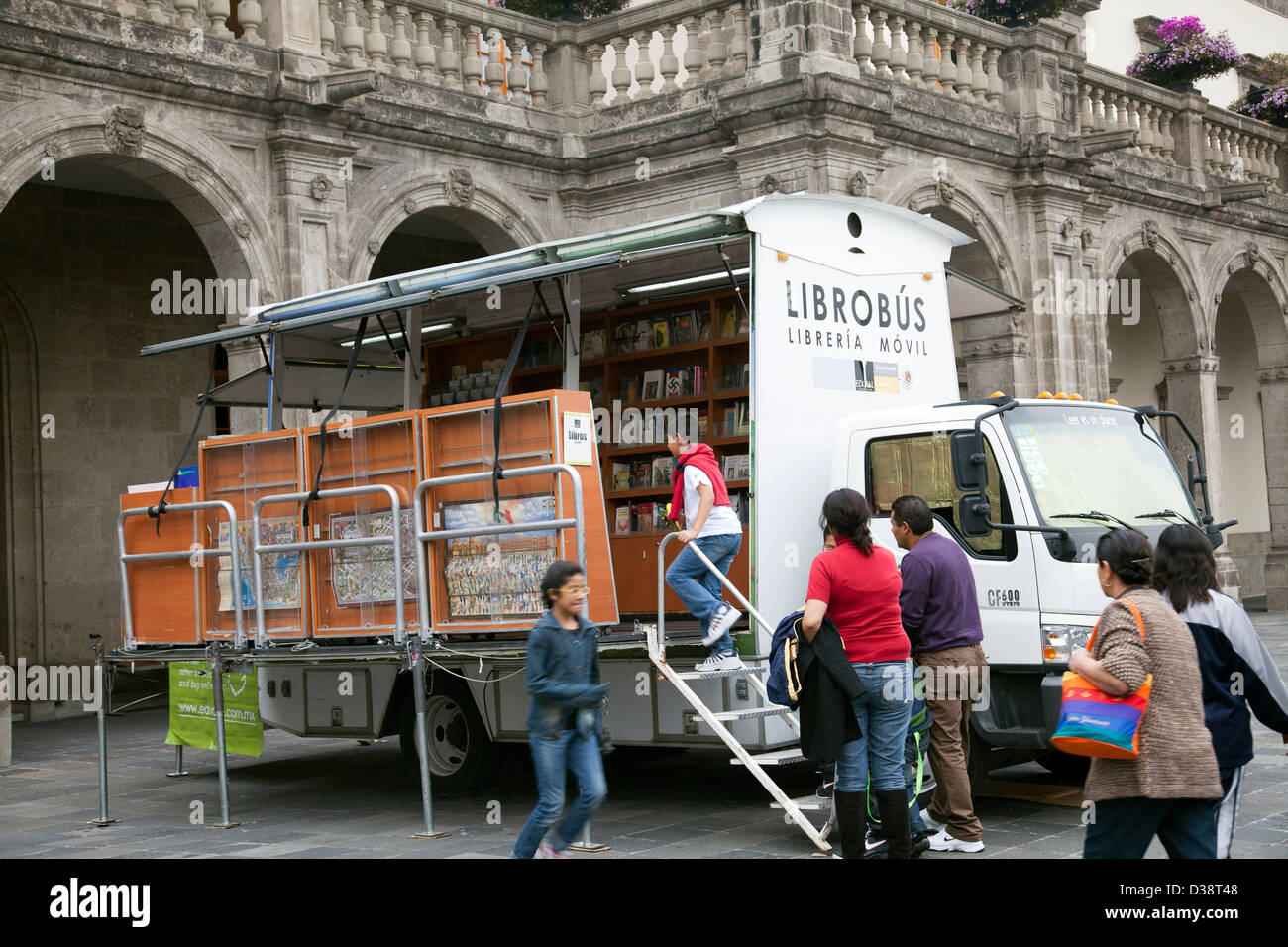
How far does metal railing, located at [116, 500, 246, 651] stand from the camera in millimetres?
9594

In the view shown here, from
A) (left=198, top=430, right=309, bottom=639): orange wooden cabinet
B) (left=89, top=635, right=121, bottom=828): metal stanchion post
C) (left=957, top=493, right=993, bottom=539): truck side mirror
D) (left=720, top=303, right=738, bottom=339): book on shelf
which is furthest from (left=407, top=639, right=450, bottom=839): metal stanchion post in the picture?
(left=720, top=303, right=738, bottom=339): book on shelf

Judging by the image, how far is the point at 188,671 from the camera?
34.6 ft

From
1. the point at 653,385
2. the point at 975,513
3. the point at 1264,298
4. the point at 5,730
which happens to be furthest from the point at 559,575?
the point at 1264,298

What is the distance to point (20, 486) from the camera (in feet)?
52.7

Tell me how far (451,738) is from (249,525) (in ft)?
6.35

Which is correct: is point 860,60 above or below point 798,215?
above

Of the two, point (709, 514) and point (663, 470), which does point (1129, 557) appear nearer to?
point (709, 514)

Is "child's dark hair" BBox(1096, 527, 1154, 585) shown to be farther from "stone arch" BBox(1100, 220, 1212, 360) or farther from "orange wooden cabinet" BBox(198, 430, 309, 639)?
"stone arch" BBox(1100, 220, 1212, 360)

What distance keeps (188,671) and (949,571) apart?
552 cm

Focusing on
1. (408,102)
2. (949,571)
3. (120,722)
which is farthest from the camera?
(120,722)

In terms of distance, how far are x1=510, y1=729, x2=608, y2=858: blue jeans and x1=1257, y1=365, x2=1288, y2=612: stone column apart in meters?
19.2

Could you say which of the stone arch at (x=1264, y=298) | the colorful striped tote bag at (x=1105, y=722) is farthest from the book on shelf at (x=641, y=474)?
the stone arch at (x=1264, y=298)
